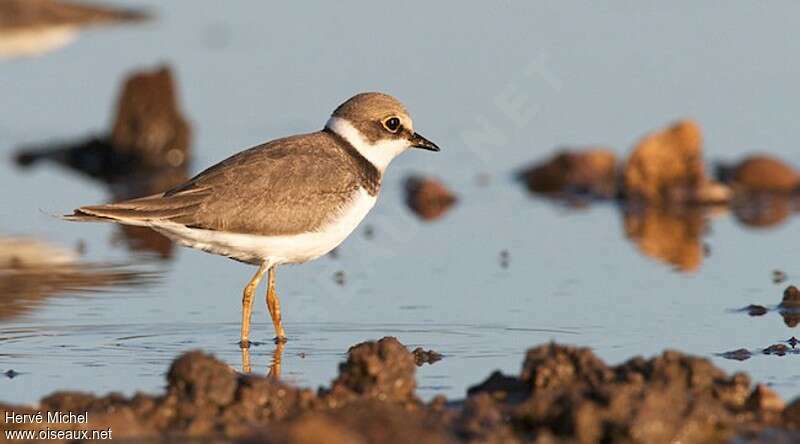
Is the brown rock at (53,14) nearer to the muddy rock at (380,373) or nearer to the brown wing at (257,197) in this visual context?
the brown wing at (257,197)

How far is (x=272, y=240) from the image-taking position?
9.32m

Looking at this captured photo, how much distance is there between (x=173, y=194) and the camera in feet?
30.6

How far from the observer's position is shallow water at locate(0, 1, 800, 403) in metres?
9.42

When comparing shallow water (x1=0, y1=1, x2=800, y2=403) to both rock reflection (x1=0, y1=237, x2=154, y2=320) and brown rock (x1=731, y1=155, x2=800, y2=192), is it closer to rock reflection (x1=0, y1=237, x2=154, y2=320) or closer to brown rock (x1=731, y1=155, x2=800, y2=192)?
rock reflection (x1=0, y1=237, x2=154, y2=320)

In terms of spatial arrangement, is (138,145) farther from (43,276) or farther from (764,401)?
(764,401)

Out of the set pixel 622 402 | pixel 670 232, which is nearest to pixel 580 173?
pixel 670 232

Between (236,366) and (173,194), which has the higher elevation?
(173,194)

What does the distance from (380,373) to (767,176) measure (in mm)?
7804

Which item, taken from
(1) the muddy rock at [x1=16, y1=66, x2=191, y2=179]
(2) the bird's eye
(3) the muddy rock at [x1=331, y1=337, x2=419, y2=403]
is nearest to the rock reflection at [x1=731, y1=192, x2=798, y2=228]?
(2) the bird's eye

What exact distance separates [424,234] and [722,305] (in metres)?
3.34

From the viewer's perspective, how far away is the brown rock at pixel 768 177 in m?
14.5

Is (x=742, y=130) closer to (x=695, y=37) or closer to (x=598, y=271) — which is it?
(x=695, y=37)

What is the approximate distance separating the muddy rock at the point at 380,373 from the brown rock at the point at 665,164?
6910 millimetres

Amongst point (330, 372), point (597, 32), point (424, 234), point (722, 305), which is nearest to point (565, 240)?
point (424, 234)
